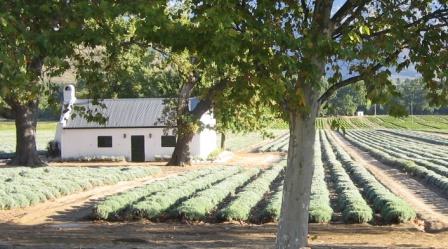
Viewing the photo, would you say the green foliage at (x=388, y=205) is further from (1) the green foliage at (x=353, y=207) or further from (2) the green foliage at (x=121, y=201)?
(2) the green foliage at (x=121, y=201)

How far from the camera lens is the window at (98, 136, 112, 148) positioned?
44.4m

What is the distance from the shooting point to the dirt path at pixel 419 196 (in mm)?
16498

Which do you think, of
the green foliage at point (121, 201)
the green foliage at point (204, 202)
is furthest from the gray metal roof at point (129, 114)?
the green foliage at point (204, 202)

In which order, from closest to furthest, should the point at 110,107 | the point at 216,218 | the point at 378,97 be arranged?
the point at 378,97 < the point at 216,218 < the point at 110,107

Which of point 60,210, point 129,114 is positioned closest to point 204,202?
point 60,210

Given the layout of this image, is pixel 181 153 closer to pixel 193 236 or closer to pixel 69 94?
pixel 69 94

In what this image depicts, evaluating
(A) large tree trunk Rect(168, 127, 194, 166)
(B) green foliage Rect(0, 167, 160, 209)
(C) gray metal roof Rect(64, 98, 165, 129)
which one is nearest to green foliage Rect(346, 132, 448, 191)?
(A) large tree trunk Rect(168, 127, 194, 166)

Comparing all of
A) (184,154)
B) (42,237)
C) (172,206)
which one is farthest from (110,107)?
(42,237)

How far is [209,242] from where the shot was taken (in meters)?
12.6

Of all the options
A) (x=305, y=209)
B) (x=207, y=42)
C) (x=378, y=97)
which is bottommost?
(x=305, y=209)

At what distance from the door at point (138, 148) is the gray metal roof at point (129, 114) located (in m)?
1.03

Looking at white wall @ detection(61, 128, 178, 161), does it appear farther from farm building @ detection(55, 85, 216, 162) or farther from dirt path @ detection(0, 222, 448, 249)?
dirt path @ detection(0, 222, 448, 249)

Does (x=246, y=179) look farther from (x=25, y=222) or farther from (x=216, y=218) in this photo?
(x=25, y=222)

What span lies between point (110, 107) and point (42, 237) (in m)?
34.8
